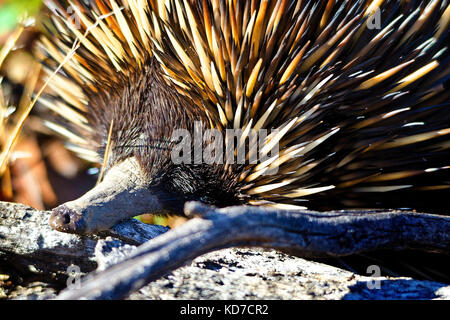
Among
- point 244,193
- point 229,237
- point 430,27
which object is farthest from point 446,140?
point 229,237

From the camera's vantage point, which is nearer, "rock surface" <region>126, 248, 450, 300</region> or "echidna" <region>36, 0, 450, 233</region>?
"rock surface" <region>126, 248, 450, 300</region>

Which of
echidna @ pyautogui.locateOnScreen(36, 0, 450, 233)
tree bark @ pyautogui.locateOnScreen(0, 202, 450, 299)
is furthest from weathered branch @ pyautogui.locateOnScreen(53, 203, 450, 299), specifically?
echidna @ pyautogui.locateOnScreen(36, 0, 450, 233)


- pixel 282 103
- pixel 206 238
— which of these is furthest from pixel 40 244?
pixel 282 103

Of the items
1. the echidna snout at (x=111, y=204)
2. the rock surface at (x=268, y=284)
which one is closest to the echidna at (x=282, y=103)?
the echidna snout at (x=111, y=204)

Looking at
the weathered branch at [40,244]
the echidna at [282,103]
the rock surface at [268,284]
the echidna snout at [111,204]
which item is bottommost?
the rock surface at [268,284]

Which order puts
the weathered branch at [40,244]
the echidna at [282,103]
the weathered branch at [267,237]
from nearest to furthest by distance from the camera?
the weathered branch at [267,237], the weathered branch at [40,244], the echidna at [282,103]

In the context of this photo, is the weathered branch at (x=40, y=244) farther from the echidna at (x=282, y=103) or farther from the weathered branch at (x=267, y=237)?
the weathered branch at (x=267, y=237)

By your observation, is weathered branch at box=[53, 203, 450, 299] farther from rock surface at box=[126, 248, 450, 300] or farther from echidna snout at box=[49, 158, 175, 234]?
echidna snout at box=[49, 158, 175, 234]
